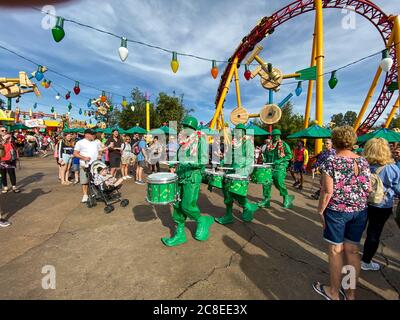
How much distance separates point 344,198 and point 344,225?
0.94 ft

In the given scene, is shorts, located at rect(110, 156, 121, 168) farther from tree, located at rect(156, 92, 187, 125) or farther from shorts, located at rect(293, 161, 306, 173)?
tree, located at rect(156, 92, 187, 125)

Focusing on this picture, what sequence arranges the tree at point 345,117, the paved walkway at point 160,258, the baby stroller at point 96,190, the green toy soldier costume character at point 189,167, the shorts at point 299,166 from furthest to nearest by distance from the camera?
the tree at point 345,117, the shorts at point 299,166, the baby stroller at point 96,190, the green toy soldier costume character at point 189,167, the paved walkway at point 160,258

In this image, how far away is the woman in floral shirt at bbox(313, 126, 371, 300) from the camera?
200cm

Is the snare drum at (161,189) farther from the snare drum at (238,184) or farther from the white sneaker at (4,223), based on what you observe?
the white sneaker at (4,223)

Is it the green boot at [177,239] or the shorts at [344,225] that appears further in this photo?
the green boot at [177,239]

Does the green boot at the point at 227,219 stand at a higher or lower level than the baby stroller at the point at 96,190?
lower

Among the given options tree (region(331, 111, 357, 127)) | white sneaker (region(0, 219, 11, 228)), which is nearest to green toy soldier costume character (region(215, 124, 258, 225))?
white sneaker (region(0, 219, 11, 228))

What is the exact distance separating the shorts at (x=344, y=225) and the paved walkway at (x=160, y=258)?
789 millimetres

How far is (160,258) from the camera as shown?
2949 mm

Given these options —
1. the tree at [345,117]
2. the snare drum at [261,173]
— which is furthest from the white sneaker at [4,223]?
the tree at [345,117]

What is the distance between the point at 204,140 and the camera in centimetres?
332

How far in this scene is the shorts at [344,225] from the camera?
6.61ft
